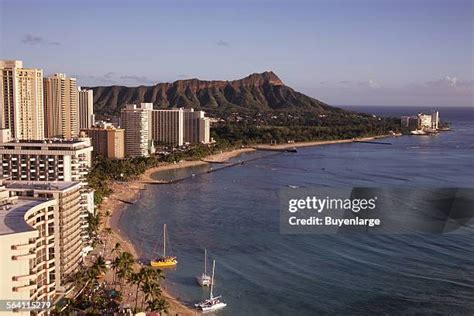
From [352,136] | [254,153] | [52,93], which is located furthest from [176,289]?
[352,136]

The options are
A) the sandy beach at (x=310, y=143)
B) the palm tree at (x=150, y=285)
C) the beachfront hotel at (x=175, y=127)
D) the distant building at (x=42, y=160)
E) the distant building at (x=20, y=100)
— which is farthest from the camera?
the sandy beach at (x=310, y=143)

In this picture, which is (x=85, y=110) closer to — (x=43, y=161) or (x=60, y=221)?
(x=43, y=161)

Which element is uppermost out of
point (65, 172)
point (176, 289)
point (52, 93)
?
point (52, 93)

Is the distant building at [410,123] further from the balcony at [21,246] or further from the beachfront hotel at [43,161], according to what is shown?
the balcony at [21,246]

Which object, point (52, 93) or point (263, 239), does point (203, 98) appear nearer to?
point (52, 93)

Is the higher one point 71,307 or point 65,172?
point 65,172

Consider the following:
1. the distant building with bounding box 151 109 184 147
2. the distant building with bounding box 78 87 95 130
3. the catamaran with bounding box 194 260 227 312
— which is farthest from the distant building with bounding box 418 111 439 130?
the catamaran with bounding box 194 260 227 312

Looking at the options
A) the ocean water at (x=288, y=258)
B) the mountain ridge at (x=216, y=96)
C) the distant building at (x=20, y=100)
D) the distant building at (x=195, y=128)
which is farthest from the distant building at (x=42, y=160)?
the mountain ridge at (x=216, y=96)
